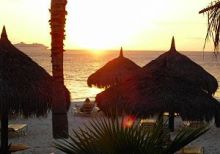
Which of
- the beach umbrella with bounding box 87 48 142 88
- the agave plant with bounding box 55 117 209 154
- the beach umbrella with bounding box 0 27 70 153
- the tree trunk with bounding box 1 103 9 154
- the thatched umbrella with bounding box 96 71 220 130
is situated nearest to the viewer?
the agave plant with bounding box 55 117 209 154

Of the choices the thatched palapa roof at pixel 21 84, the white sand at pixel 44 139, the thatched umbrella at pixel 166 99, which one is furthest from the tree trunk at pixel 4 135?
the thatched umbrella at pixel 166 99

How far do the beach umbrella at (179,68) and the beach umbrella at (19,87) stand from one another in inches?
131

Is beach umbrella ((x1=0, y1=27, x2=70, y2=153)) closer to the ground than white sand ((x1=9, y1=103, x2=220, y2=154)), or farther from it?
farther from it

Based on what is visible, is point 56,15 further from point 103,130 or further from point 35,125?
point 103,130

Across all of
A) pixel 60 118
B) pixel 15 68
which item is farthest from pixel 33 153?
pixel 15 68

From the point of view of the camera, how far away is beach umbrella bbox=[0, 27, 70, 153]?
1027 cm

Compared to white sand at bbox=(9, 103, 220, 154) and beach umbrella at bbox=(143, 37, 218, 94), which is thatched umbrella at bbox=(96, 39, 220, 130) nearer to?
beach umbrella at bbox=(143, 37, 218, 94)

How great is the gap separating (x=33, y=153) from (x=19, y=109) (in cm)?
183

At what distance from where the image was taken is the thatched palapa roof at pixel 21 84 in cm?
1027

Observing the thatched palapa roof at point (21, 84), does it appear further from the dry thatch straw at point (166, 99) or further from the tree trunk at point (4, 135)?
the dry thatch straw at point (166, 99)

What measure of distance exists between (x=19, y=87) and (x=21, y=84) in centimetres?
11

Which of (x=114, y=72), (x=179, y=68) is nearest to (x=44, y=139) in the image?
(x=179, y=68)

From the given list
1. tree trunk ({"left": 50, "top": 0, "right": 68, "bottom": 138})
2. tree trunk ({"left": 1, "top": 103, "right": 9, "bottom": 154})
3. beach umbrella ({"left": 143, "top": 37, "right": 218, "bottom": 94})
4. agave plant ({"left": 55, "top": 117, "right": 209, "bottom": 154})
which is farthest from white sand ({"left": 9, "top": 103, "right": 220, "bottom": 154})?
agave plant ({"left": 55, "top": 117, "right": 209, "bottom": 154})

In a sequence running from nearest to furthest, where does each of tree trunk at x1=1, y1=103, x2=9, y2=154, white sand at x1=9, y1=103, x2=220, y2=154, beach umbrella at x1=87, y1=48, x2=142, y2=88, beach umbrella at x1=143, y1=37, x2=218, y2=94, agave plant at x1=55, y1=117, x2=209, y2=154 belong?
agave plant at x1=55, y1=117, x2=209, y2=154 → tree trunk at x1=1, y1=103, x2=9, y2=154 → white sand at x1=9, y1=103, x2=220, y2=154 → beach umbrella at x1=143, y1=37, x2=218, y2=94 → beach umbrella at x1=87, y1=48, x2=142, y2=88
